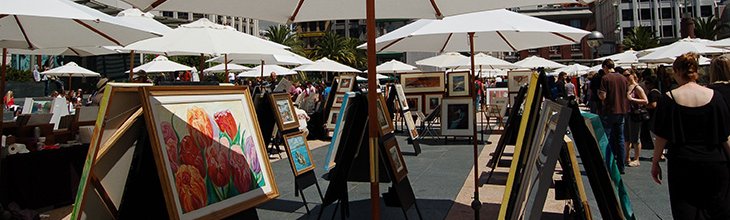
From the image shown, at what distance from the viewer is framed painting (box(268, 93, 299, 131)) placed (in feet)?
18.4

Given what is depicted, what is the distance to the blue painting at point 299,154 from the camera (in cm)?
525

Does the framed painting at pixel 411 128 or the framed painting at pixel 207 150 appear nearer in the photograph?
the framed painting at pixel 207 150

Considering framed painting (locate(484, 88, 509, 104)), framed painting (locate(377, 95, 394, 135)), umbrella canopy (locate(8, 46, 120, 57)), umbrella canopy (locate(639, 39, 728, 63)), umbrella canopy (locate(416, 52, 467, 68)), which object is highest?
umbrella canopy (locate(416, 52, 467, 68))

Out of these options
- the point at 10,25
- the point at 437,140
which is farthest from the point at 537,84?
the point at 437,140

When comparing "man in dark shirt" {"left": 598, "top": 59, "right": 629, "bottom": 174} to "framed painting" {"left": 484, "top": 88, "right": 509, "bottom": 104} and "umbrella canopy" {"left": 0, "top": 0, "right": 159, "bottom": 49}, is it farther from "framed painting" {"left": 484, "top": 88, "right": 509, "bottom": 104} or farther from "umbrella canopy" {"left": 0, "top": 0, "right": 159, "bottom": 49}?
"framed painting" {"left": 484, "top": 88, "right": 509, "bottom": 104}

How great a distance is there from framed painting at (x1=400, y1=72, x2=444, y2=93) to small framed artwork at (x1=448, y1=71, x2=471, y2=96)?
160 centimetres

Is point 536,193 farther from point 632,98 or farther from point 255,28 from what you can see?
point 255,28

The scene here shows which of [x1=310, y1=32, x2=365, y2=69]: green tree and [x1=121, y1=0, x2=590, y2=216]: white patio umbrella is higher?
[x1=310, y1=32, x2=365, y2=69]: green tree

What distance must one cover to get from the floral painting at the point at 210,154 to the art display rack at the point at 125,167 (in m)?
0.09

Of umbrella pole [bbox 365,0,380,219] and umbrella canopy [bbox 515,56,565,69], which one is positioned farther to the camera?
umbrella canopy [bbox 515,56,565,69]

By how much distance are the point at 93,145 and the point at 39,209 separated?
11.6 feet

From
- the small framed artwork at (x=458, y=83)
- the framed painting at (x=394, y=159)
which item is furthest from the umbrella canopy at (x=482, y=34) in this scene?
the small framed artwork at (x=458, y=83)

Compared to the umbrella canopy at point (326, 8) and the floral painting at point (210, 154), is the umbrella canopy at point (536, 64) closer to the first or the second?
the umbrella canopy at point (326, 8)

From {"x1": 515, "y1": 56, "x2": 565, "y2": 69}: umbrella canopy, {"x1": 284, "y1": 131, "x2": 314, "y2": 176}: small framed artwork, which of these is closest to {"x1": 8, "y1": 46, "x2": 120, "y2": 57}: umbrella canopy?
{"x1": 284, "y1": 131, "x2": 314, "y2": 176}: small framed artwork
